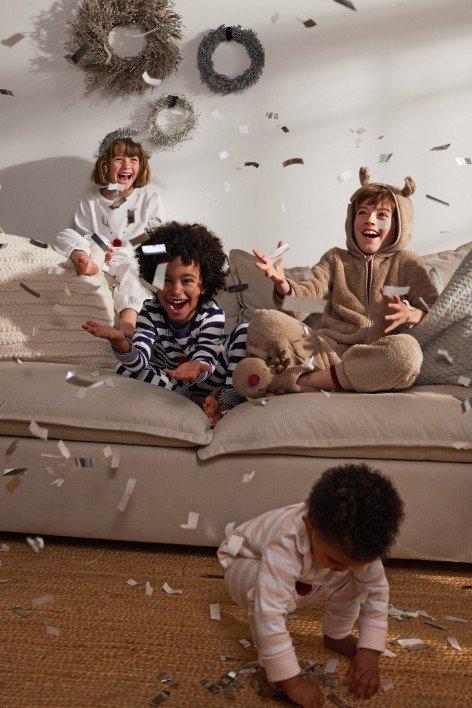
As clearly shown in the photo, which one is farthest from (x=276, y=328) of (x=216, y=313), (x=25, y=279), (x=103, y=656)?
(x=103, y=656)

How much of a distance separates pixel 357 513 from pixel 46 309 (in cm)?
163

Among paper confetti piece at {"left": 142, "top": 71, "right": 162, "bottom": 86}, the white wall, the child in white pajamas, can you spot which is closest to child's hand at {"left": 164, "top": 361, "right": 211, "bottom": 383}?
the child in white pajamas

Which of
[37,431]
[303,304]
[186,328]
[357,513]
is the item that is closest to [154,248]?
[186,328]

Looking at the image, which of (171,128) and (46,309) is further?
(171,128)

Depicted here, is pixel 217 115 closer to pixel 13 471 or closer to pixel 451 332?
pixel 451 332

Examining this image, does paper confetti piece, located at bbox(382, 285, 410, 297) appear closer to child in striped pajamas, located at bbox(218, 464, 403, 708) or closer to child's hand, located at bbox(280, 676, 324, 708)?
child in striped pajamas, located at bbox(218, 464, 403, 708)

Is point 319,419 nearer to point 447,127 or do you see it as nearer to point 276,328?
point 276,328

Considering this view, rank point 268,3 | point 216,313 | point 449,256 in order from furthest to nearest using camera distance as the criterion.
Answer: point 268,3
point 449,256
point 216,313

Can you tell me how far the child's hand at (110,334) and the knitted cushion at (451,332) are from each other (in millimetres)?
875

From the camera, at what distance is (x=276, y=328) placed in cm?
221

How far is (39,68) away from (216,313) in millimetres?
2519

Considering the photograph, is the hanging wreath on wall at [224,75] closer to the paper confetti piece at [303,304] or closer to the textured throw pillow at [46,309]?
the textured throw pillow at [46,309]

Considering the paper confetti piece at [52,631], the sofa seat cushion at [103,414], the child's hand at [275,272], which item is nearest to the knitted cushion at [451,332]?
the child's hand at [275,272]

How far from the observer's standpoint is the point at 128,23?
4109 mm
